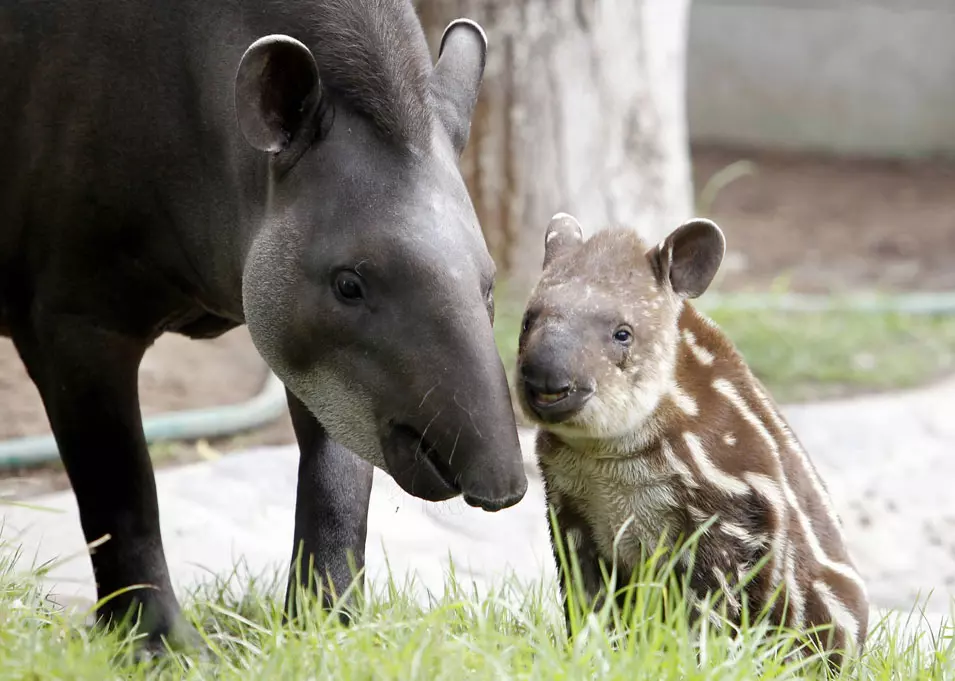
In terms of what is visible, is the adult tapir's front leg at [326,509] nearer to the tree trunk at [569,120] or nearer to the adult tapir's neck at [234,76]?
the adult tapir's neck at [234,76]

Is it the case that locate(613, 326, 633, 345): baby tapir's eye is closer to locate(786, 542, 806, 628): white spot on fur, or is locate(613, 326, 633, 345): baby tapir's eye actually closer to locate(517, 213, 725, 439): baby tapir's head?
locate(517, 213, 725, 439): baby tapir's head

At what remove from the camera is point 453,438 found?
10.5 ft

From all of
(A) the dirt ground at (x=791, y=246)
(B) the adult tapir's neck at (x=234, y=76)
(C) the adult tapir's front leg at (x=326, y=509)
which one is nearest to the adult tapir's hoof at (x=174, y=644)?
(C) the adult tapir's front leg at (x=326, y=509)

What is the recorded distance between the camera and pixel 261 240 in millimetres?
3516

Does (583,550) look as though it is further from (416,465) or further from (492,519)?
(492,519)

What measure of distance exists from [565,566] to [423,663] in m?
0.65

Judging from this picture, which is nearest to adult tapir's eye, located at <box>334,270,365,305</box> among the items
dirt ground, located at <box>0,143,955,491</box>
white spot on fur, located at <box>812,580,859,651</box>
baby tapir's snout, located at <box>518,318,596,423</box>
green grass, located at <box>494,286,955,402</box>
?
baby tapir's snout, located at <box>518,318,596,423</box>

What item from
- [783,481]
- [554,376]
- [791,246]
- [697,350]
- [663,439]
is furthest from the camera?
[791,246]

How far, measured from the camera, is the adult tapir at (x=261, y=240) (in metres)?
3.29

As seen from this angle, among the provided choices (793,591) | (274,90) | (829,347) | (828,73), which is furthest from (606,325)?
(828,73)

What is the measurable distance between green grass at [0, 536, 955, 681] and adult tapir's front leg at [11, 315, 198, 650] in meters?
0.20

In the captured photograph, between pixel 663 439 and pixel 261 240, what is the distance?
1176mm

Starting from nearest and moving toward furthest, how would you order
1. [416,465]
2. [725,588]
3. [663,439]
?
[416,465]
[725,588]
[663,439]

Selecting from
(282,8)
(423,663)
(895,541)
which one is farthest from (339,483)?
(895,541)
